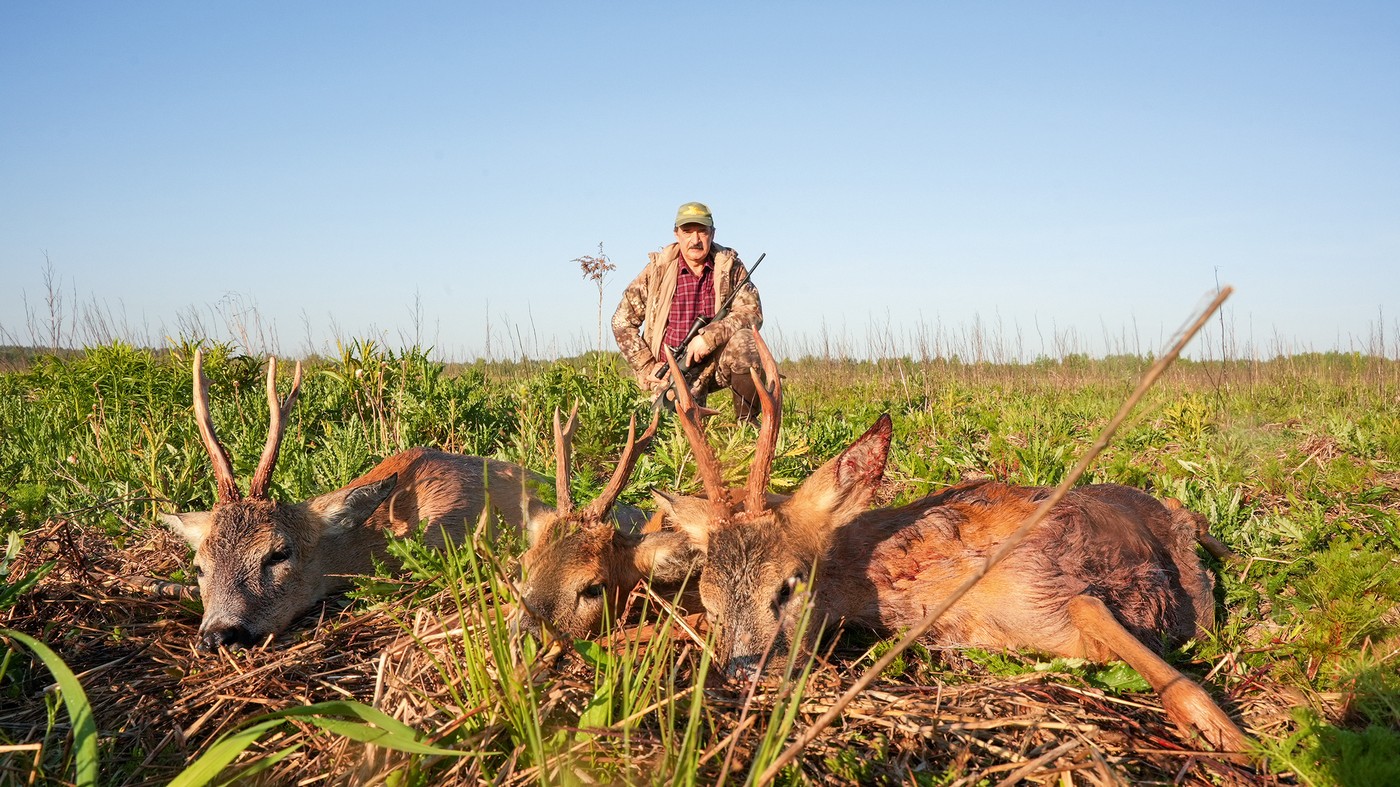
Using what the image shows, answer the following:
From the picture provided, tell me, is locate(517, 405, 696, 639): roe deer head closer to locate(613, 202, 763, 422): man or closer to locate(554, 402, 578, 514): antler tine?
locate(554, 402, 578, 514): antler tine

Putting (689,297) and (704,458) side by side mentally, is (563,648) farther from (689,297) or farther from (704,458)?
(689,297)

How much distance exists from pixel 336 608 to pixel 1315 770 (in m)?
3.98

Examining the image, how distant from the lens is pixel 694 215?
9.37 metres

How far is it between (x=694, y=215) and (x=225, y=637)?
259 inches

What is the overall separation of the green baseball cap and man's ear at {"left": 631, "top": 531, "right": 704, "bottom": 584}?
19.7 ft

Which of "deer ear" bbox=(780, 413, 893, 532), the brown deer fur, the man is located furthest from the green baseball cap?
"deer ear" bbox=(780, 413, 893, 532)

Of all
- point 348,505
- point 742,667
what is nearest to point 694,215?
point 348,505

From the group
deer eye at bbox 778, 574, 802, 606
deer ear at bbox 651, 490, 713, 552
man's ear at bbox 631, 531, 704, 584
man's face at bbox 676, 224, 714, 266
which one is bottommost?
deer eye at bbox 778, 574, 802, 606

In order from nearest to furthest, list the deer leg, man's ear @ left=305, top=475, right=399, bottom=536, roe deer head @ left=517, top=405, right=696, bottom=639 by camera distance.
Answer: the deer leg < roe deer head @ left=517, top=405, right=696, bottom=639 < man's ear @ left=305, top=475, right=399, bottom=536

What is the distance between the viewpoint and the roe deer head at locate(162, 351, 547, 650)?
404 centimetres

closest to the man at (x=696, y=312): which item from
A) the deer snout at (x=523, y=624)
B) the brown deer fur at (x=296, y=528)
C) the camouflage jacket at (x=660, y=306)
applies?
the camouflage jacket at (x=660, y=306)

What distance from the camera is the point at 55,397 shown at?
8.01 metres

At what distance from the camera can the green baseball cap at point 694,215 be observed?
30.7 feet

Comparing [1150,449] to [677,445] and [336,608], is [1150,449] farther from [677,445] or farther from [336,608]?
[336,608]
